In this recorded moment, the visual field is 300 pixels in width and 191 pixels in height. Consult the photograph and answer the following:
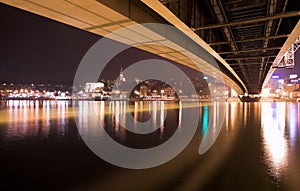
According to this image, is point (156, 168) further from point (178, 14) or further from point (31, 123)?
point (31, 123)

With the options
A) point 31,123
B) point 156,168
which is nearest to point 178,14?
point 156,168

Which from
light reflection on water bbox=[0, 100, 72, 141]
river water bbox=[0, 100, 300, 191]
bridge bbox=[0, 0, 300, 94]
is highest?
bridge bbox=[0, 0, 300, 94]

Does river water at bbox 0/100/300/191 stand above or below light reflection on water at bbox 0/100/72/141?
below

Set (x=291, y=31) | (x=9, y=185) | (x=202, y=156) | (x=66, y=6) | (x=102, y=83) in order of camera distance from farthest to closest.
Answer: (x=102, y=83), (x=291, y=31), (x=66, y=6), (x=202, y=156), (x=9, y=185)

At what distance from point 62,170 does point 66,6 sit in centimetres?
669

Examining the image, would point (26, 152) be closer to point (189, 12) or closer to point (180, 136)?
point (180, 136)

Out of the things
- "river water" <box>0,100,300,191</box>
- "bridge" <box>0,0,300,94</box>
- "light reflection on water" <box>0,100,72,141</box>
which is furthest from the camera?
"light reflection on water" <box>0,100,72,141</box>

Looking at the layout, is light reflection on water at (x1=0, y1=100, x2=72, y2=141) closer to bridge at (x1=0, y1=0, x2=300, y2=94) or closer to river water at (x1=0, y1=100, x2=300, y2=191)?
river water at (x1=0, y1=100, x2=300, y2=191)

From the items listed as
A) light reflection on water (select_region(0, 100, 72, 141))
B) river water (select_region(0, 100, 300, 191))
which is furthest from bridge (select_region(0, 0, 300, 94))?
river water (select_region(0, 100, 300, 191))

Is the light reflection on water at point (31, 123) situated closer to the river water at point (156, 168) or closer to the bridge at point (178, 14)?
the river water at point (156, 168)

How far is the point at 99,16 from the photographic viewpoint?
10984mm

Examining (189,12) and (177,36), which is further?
(177,36)

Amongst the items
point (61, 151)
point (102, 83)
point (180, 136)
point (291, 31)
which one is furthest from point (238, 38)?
point (102, 83)

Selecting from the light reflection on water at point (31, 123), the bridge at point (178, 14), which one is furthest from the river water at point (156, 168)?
the bridge at point (178, 14)
